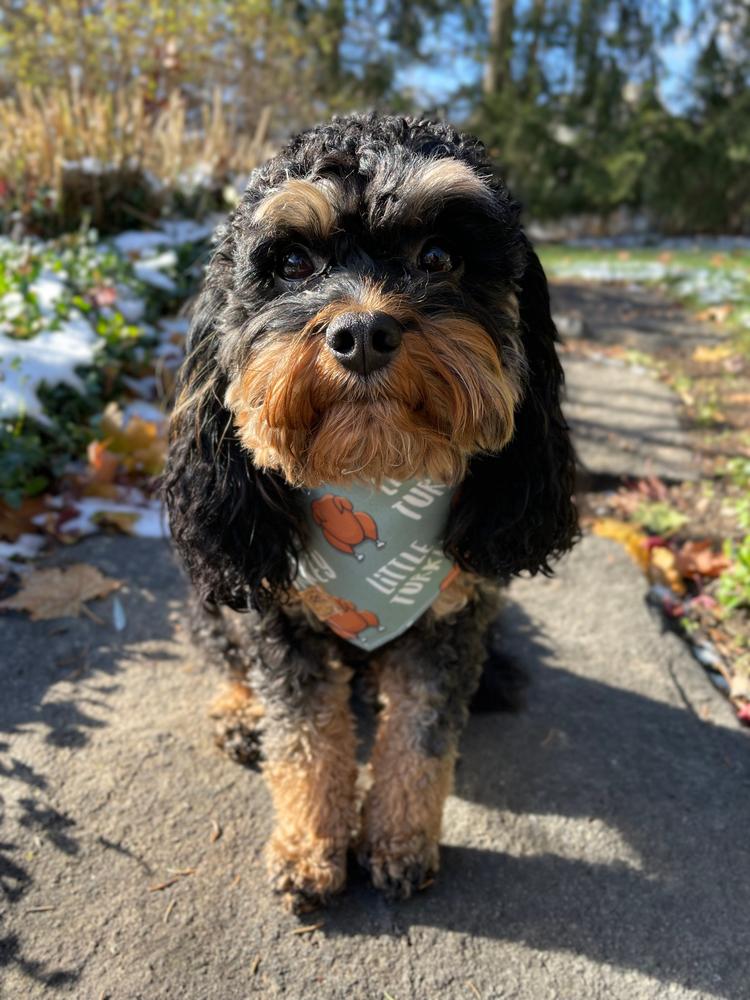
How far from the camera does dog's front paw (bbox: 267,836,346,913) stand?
7.80 ft

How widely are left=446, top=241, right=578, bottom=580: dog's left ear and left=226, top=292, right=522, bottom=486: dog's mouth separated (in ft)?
0.86

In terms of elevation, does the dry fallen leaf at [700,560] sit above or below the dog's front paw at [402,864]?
above

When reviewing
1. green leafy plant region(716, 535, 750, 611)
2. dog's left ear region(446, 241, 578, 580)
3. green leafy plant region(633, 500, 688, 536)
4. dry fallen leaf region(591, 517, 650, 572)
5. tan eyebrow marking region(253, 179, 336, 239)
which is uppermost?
tan eyebrow marking region(253, 179, 336, 239)

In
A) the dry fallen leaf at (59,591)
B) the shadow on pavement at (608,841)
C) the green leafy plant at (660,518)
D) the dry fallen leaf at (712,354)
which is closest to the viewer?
the shadow on pavement at (608,841)

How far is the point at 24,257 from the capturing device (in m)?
5.73

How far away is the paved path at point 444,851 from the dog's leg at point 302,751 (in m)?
0.16

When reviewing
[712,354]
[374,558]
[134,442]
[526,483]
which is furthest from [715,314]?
[374,558]

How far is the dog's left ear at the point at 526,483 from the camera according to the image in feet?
7.60

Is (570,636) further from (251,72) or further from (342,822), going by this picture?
(251,72)

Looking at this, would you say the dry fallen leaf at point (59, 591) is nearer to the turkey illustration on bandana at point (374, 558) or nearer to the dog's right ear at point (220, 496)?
the dog's right ear at point (220, 496)

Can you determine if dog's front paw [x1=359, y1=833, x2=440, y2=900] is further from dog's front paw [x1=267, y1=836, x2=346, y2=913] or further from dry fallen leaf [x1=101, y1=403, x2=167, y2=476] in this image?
dry fallen leaf [x1=101, y1=403, x2=167, y2=476]

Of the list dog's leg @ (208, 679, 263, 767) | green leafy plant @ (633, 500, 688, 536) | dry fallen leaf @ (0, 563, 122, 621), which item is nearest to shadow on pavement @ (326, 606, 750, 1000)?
dog's leg @ (208, 679, 263, 767)

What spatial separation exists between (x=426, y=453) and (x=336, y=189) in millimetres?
683

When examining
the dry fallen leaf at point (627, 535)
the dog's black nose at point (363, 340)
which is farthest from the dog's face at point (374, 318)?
the dry fallen leaf at point (627, 535)
